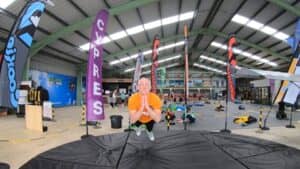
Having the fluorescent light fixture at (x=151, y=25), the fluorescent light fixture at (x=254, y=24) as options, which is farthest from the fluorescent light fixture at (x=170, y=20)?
the fluorescent light fixture at (x=254, y=24)

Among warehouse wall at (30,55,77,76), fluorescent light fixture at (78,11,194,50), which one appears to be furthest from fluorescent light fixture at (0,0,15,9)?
warehouse wall at (30,55,77,76)

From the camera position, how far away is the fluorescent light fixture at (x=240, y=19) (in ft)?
38.8

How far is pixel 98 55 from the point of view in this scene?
14.1 feet

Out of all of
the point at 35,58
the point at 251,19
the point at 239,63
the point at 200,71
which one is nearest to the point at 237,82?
the point at 200,71

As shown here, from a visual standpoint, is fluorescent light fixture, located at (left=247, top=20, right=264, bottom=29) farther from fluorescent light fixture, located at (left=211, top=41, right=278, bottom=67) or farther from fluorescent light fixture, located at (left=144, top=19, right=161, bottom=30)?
fluorescent light fixture, located at (left=211, top=41, right=278, bottom=67)

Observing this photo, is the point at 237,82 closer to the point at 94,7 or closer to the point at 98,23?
the point at 94,7

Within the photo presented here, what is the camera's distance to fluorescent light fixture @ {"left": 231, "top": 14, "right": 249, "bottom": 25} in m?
11.8

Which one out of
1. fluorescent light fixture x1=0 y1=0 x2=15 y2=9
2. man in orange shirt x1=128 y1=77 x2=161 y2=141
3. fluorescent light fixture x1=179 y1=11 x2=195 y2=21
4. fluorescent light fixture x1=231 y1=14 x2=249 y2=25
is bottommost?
man in orange shirt x1=128 y1=77 x2=161 y2=141

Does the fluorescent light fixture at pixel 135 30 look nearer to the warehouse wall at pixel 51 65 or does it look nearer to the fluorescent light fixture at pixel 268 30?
the warehouse wall at pixel 51 65

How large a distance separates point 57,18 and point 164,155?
820 centimetres

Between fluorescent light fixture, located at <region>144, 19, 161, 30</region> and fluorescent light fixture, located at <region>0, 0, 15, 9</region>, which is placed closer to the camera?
fluorescent light fixture, located at <region>0, 0, 15, 9</region>

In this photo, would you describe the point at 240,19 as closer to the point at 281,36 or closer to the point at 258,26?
the point at 258,26

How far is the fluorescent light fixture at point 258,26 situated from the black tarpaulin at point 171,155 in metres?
10.5

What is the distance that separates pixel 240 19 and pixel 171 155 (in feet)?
38.4
